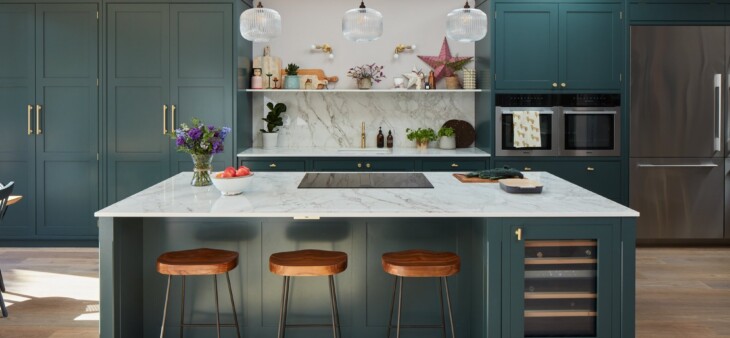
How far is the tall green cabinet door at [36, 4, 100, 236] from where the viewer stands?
5797mm

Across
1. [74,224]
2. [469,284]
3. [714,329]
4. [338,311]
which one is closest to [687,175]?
[714,329]

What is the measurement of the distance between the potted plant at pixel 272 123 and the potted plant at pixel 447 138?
1469mm

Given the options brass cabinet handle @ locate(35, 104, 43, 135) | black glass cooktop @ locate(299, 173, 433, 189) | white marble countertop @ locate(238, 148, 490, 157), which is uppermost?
brass cabinet handle @ locate(35, 104, 43, 135)

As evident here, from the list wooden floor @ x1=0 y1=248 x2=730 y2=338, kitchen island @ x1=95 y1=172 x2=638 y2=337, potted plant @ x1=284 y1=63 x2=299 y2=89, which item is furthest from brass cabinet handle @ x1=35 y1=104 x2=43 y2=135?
kitchen island @ x1=95 y1=172 x2=638 y2=337

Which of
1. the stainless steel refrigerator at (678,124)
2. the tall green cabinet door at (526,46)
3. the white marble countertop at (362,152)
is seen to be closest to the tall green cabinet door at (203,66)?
the white marble countertop at (362,152)

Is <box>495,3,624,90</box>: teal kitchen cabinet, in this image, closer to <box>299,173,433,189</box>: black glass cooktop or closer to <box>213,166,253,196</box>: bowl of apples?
<box>299,173,433,189</box>: black glass cooktop

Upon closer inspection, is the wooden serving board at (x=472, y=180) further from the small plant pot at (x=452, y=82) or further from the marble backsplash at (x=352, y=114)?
the marble backsplash at (x=352, y=114)

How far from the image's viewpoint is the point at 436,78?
20.9ft

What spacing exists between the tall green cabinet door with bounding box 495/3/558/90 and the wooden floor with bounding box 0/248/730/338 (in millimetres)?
1710

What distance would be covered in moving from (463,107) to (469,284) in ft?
10.9

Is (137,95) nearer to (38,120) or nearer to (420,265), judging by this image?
(38,120)

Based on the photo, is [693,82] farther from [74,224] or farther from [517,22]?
[74,224]

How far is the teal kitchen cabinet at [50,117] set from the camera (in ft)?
19.0

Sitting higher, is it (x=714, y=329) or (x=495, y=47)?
(x=495, y=47)
